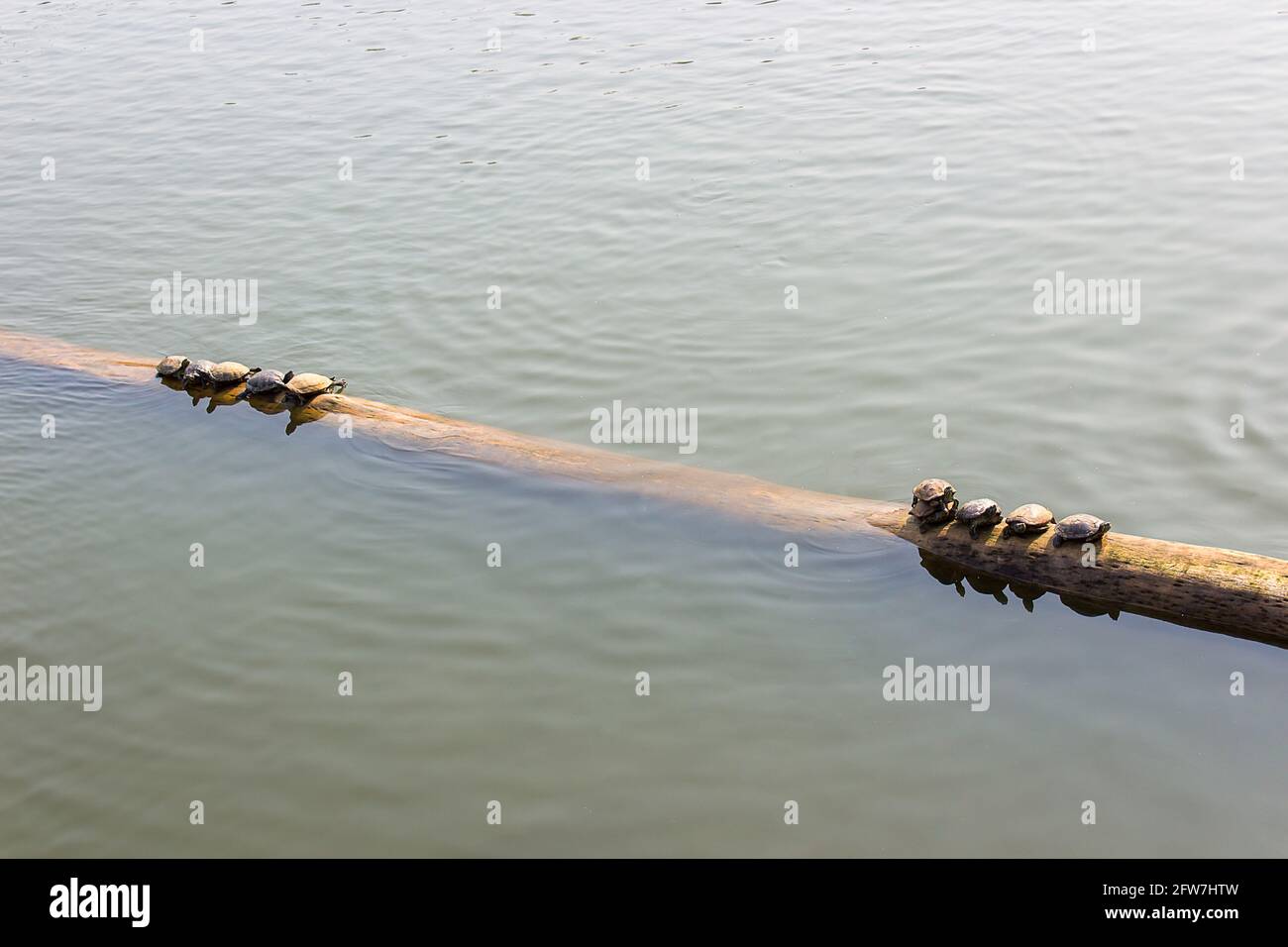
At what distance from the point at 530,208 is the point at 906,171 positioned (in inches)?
151

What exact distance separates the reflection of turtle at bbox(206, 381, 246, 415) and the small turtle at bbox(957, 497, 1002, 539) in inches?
224

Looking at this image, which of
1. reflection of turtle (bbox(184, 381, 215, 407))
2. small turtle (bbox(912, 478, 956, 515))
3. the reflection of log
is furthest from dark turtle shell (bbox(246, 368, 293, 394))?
small turtle (bbox(912, 478, 956, 515))

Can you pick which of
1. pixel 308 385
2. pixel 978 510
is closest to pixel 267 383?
pixel 308 385

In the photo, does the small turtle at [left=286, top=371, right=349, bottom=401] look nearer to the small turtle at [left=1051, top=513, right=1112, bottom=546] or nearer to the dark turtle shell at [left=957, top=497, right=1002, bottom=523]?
the dark turtle shell at [left=957, top=497, right=1002, bottom=523]

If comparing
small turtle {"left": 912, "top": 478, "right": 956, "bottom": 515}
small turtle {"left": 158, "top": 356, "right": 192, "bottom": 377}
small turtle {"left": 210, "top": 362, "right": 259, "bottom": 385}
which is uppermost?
small turtle {"left": 158, "top": 356, "right": 192, "bottom": 377}

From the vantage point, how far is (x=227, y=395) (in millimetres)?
9398

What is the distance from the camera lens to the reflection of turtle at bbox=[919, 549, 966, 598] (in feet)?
22.1

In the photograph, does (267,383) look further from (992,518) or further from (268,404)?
(992,518)

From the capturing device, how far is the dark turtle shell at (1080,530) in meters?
6.13

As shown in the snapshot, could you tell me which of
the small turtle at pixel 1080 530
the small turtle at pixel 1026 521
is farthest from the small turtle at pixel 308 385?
the small turtle at pixel 1080 530

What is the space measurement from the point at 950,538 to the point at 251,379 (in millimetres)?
5426

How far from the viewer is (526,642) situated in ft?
21.8

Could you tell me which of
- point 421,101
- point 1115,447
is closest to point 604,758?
point 1115,447
